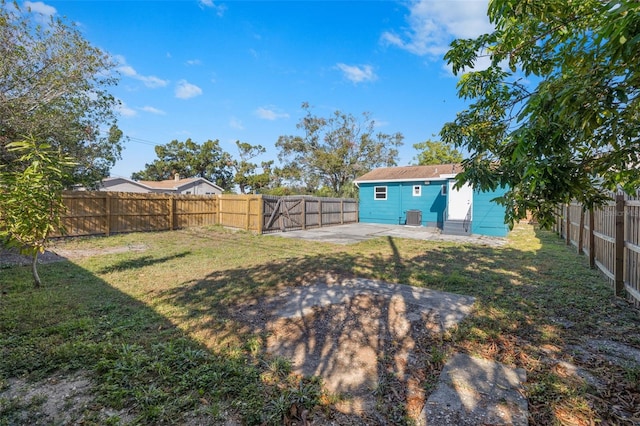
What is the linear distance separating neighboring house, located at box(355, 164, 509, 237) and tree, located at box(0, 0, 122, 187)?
13.2 metres

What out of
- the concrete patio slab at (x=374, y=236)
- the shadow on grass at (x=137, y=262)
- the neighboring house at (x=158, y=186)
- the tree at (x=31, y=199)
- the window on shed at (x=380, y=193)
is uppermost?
the neighboring house at (x=158, y=186)

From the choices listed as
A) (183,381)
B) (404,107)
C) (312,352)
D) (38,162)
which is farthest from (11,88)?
(404,107)

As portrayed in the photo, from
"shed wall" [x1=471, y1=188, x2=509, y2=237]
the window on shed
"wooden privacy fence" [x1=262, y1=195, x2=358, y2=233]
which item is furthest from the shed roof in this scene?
"shed wall" [x1=471, y1=188, x2=509, y2=237]

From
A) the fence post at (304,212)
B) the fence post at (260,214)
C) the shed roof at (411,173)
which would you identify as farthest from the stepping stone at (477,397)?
the shed roof at (411,173)

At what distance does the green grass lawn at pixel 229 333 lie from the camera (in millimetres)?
2039

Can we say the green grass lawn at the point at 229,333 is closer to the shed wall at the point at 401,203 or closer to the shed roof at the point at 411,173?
the shed wall at the point at 401,203

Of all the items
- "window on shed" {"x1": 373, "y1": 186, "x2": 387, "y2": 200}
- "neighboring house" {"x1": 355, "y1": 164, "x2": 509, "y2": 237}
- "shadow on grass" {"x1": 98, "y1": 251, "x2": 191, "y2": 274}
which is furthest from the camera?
"window on shed" {"x1": 373, "y1": 186, "x2": 387, "y2": 200}

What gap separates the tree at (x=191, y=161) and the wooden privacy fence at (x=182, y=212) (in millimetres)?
24088

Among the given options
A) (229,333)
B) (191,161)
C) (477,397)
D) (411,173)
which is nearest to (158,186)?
(191,161)

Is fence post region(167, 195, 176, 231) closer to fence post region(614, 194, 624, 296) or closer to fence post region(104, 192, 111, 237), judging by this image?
fence post region(104, 192, 111, 237)

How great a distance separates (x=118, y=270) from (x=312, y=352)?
16.9 ft

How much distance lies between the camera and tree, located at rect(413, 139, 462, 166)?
3216 cm

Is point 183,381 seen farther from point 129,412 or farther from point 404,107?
point 404,107

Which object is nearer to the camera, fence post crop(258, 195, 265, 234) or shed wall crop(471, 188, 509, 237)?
shed wall crop(471, 188, 509, 237)
